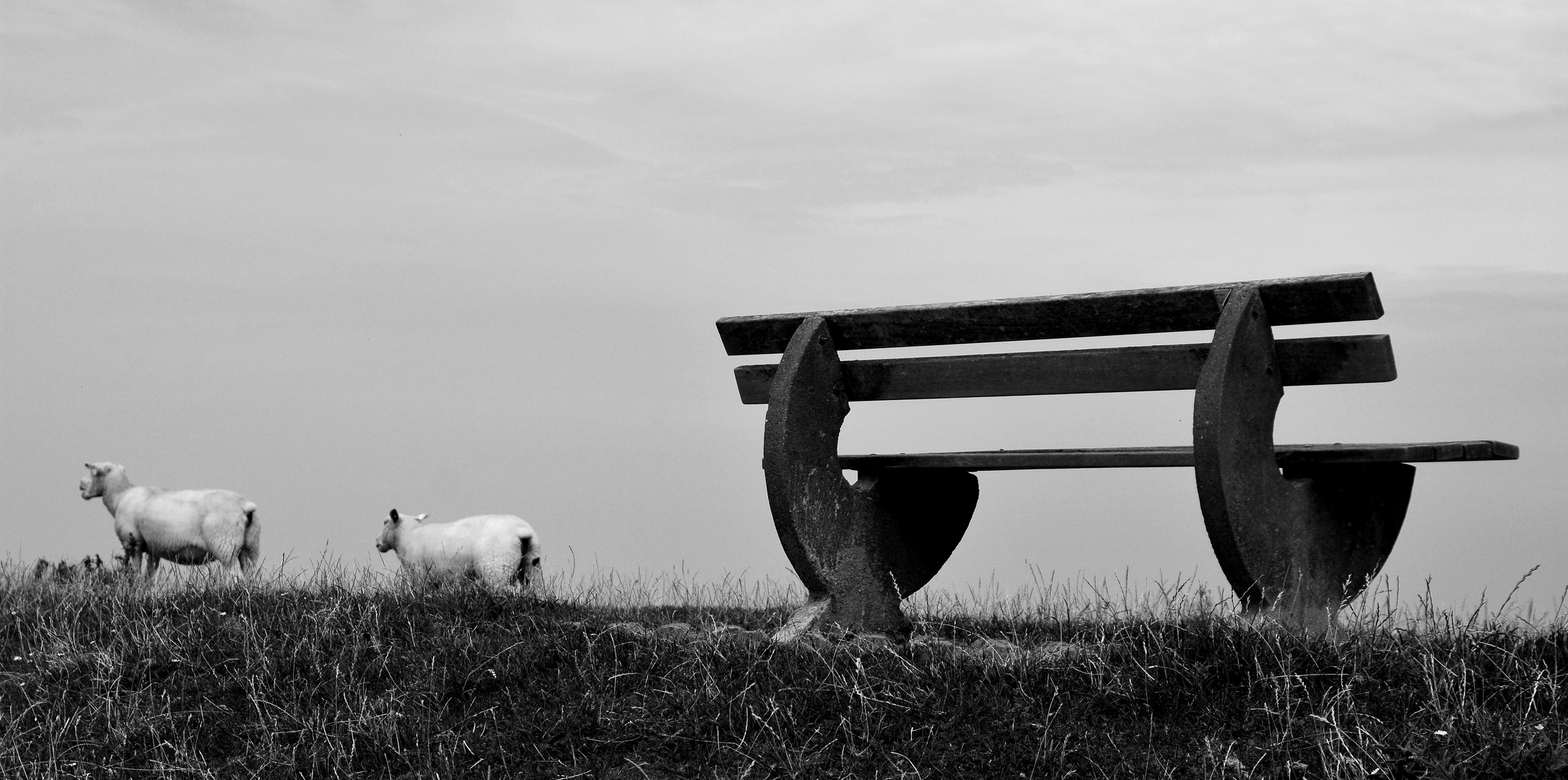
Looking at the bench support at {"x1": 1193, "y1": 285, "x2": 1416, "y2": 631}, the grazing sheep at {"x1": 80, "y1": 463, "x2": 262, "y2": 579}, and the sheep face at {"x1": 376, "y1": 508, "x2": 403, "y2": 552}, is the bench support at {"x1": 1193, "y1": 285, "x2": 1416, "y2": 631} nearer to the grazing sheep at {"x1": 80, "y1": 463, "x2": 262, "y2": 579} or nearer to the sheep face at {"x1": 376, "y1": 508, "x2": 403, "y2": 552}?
the sheep face at {"x1": 376, "y1": 508, "x2": 403, "y2": 552}

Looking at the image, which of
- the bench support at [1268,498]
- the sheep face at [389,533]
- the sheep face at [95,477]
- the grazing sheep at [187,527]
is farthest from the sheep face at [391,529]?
the bench support at [1268,498]

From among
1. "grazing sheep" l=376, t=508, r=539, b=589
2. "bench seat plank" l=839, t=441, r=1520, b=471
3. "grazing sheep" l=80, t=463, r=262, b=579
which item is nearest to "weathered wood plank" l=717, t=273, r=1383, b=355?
"bench seat plank" l=839, t=441, r=1520, b=471

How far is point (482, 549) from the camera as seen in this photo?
30.5ft

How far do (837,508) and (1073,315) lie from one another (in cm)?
137

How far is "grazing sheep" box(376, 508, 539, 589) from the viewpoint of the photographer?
9242mm

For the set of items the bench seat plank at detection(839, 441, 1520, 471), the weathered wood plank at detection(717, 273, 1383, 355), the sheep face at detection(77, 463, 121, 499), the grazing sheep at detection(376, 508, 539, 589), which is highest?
the weathered wood plank at detection(717, 273, 1383, 355)

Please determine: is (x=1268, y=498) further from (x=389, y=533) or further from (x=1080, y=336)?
(x=389, y=533)

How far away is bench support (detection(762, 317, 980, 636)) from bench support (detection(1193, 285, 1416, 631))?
1.49 m

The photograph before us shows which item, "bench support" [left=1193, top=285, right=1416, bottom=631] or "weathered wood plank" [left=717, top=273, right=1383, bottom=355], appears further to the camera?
"weathered wood plank" [left=717, top=273, right=1383, bottom=355]

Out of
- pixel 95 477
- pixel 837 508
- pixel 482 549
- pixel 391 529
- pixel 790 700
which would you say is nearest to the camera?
pixel 790 700

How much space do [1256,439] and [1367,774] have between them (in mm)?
1702

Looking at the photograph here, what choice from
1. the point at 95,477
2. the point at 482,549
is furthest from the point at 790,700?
the point at 95,477

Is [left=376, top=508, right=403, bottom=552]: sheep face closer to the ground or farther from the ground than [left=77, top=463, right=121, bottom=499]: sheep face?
closer to the ground

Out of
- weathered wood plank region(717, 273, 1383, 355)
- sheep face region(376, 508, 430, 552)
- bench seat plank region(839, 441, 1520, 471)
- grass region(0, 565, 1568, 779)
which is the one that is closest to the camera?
grass region(0, 565, 1568, 779)
